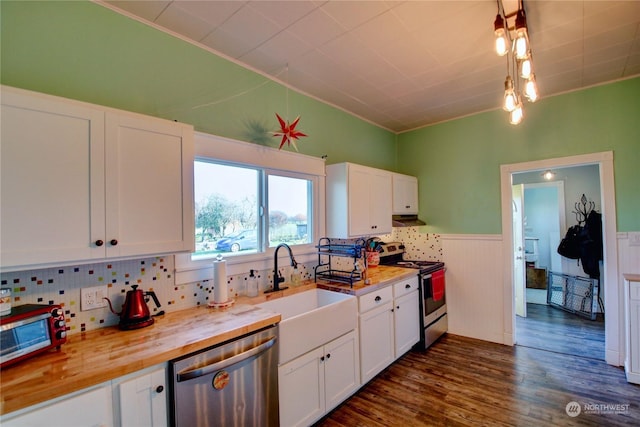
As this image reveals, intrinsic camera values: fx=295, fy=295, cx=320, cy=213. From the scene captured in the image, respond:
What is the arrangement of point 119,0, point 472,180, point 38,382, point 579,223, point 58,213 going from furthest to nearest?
point 579,223, point 472,180, point 119,0, point 58,213, point 38,382

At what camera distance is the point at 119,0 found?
1.71m

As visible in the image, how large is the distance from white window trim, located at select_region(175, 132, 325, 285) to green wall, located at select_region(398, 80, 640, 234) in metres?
1.79

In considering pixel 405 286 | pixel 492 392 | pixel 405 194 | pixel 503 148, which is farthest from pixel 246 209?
pixel 503 148

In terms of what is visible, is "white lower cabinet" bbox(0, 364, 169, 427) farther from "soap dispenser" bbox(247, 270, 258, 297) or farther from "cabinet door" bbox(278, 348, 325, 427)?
"soap dispenser" bbox(247, 270, 258, 297)

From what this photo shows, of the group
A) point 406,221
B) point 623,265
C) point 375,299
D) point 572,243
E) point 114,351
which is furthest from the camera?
point 572,243

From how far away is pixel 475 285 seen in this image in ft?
11.9

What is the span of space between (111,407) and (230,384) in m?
0.52

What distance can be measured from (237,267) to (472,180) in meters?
3.02

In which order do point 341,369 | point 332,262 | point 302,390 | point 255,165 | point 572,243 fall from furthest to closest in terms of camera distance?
1. point 572,243
2. point 332,262
3. point 255,165
4. point 341,369
5. point 302,390

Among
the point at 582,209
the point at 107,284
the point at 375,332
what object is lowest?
the point at 375,332

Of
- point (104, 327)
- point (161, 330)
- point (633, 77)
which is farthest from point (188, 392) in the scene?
point (633, 77)

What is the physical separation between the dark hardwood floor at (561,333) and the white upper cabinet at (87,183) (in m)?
3.97

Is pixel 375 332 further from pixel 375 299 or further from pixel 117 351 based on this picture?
pixel 117 351

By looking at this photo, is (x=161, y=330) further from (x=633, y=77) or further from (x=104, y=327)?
(x=633, y=77)
